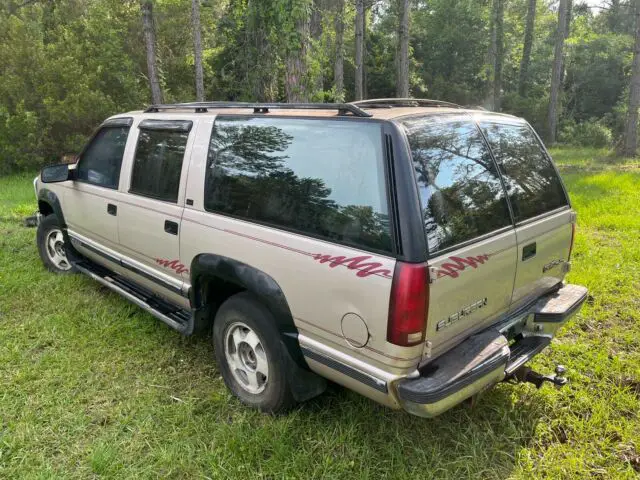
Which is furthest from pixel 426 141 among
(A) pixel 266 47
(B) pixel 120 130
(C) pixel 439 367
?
(A) pixel 266 47

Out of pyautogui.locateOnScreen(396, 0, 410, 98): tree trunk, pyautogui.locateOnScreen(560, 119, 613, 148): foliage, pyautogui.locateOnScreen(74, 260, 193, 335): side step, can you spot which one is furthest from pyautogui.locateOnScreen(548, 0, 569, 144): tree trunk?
pyautogui.locateOnScreen(74, 260, 193, 335): side step

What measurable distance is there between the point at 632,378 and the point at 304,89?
17.2 ft

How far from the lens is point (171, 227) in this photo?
3.29 meters

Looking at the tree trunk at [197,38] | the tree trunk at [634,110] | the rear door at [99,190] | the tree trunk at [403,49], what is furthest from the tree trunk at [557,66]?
the rear door at [99,190]

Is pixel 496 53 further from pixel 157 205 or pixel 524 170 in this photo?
pixel 157 205

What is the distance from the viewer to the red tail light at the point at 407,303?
6.77ft

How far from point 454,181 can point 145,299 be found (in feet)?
8.47

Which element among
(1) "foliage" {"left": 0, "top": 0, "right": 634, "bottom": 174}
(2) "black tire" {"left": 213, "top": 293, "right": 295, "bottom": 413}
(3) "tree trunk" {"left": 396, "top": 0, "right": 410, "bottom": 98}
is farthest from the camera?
(3) "tree trunk" {"left": 396, "top": 0, "right": 410, "bottom": 98}

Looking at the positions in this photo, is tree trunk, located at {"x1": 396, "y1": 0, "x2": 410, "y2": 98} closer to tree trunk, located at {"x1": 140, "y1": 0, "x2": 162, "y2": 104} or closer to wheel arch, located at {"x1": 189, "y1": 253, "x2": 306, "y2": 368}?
tree trunk, located at {"x1": 140, "y1": 0, "x2": 162, "y2": 104}

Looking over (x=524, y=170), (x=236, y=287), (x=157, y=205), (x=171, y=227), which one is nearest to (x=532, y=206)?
(x=524, y=170)

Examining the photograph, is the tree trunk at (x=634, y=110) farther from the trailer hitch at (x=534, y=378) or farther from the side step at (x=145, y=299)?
the side step at (x=145, y=299)

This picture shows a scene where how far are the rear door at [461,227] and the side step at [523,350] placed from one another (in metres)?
0.25

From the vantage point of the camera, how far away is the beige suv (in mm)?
2176

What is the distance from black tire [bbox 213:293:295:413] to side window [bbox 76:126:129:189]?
1711 mm
